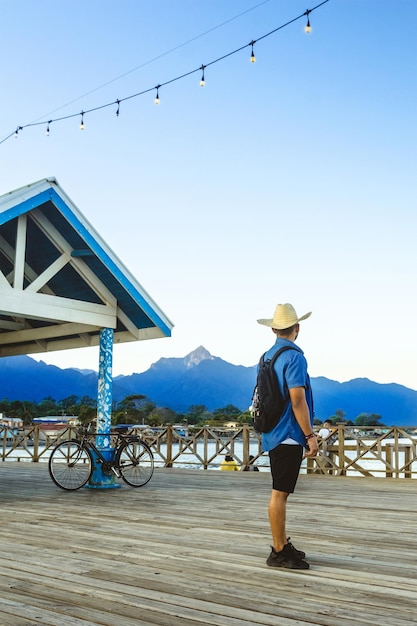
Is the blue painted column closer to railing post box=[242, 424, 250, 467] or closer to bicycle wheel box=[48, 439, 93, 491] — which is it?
bicycle wheel box=[48, 439, 93, 491]

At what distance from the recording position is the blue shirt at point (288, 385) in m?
4.09

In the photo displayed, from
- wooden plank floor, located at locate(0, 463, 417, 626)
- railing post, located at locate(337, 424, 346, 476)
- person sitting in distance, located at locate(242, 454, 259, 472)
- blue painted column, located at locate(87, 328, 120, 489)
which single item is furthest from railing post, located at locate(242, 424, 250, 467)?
wooden plank floor, located at locate(0, 463, 417, 626)

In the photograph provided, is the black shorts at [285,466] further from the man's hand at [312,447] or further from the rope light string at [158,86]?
the rope light string at [158,86]

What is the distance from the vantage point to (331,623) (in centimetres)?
288

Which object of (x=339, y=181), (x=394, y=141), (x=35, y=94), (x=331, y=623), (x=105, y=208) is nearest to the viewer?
→ (x=331, y=623)

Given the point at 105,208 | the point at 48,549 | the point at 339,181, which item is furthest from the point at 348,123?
the point at 48,549

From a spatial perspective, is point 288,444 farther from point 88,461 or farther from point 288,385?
point 88,461

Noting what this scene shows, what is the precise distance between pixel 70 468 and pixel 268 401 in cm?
582

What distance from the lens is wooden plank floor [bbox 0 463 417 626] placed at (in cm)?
305

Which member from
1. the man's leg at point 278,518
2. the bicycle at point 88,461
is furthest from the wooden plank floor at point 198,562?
the bicycle at point 88,461

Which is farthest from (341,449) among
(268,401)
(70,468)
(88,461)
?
(268,401)

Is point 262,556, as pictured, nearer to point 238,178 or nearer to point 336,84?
point 336,84

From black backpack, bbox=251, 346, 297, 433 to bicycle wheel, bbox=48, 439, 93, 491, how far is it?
17.8 feet

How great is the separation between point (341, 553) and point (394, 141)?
14.6 meters
